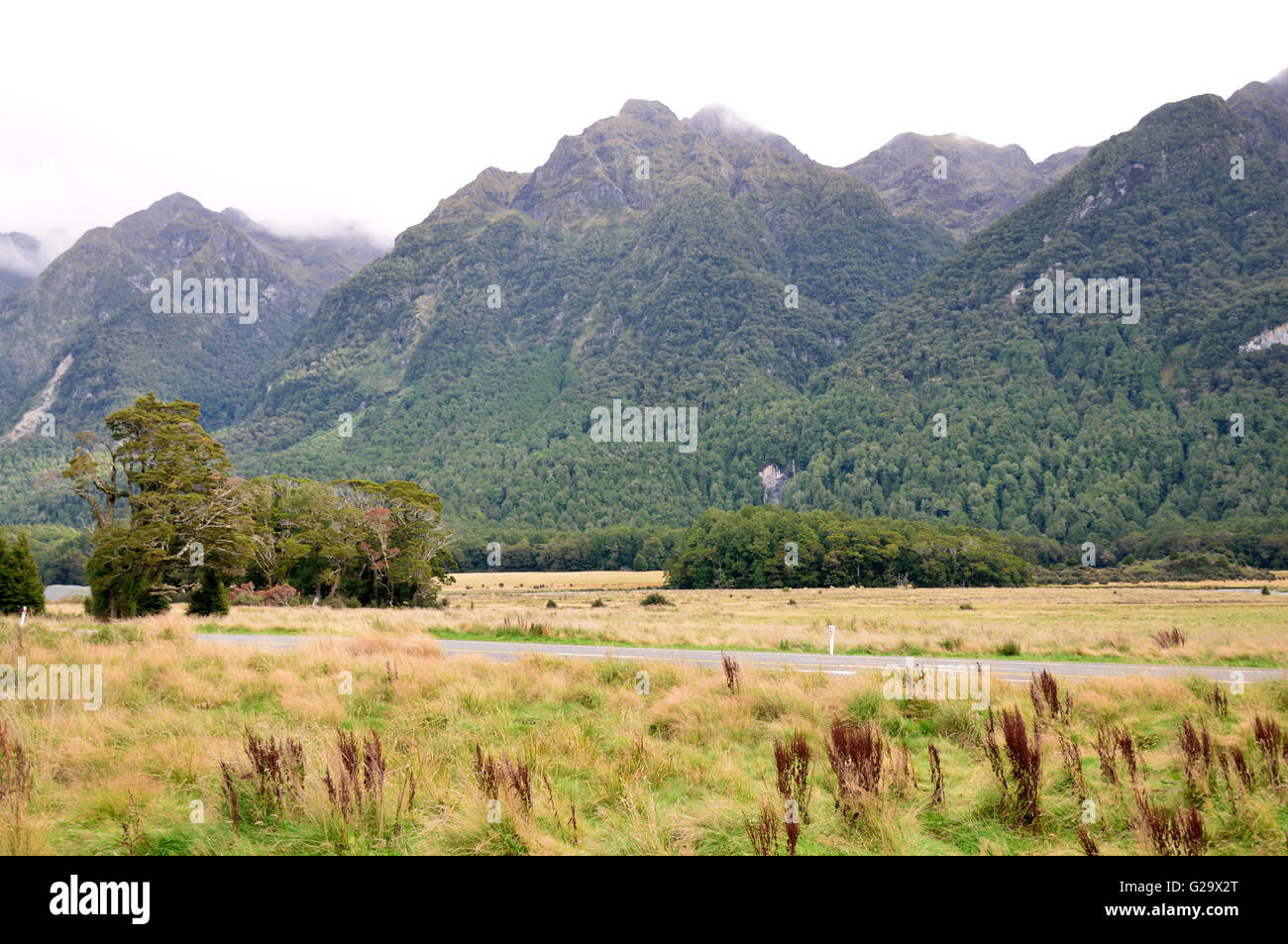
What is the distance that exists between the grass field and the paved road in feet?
7.34

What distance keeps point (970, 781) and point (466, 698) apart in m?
6.20

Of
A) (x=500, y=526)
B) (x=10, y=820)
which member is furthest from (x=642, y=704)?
(x=500, y=526)

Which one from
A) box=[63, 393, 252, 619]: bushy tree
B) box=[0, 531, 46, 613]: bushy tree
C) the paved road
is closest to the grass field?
the paved road

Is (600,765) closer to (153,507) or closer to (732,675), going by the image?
(732,675)

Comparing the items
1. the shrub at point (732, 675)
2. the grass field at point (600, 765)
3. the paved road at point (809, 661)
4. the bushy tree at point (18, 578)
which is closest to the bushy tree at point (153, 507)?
the bushy tree at point (18, 578)

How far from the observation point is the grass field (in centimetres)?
508

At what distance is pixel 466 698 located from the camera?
9.44 meters

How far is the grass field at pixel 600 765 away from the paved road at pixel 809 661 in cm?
224

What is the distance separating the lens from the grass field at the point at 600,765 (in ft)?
16.7

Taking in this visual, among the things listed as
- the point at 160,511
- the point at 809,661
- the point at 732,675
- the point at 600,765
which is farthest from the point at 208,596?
the point at 600,765

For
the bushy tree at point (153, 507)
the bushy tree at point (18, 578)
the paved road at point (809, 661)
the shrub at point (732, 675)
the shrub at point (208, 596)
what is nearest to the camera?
the shrub at point (732, 675)

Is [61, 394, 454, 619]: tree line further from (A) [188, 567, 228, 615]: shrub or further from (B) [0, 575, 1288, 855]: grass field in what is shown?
(B) [0, 575, 1288, 855]: grass field

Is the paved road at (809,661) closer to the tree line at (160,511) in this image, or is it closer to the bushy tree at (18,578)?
the tree line at (160,511)
